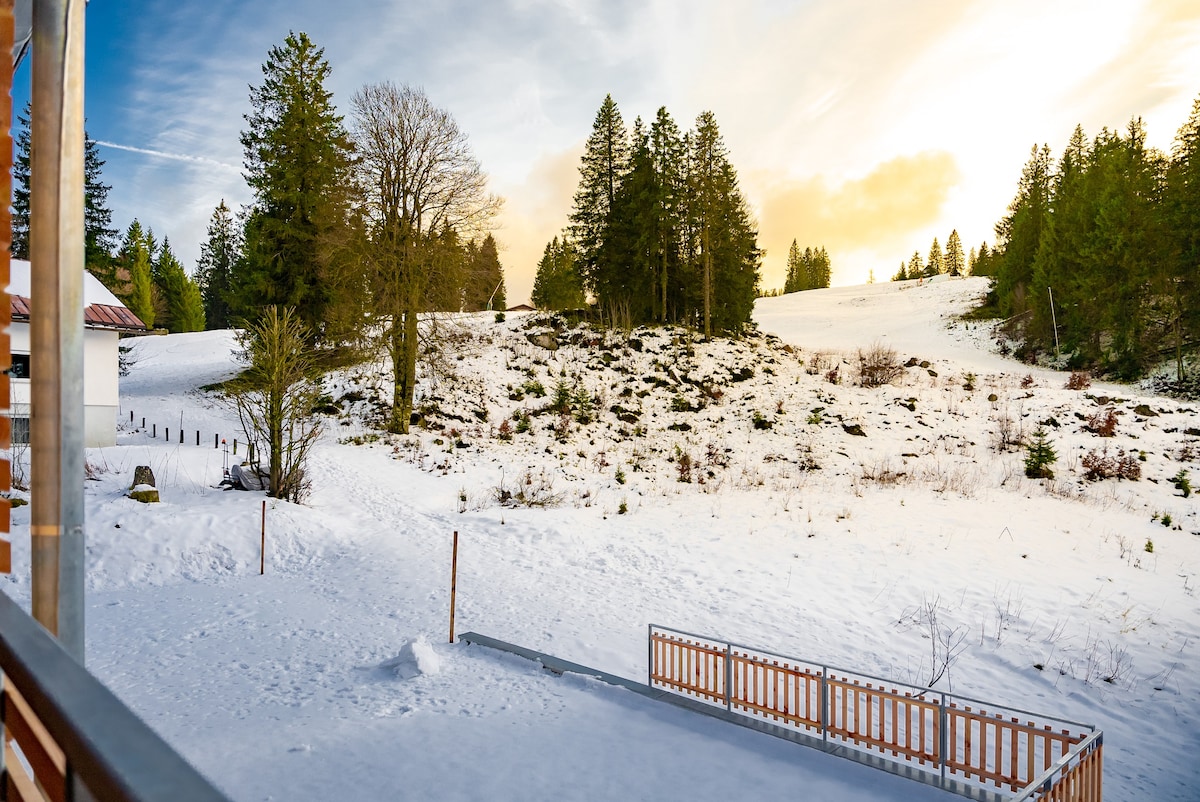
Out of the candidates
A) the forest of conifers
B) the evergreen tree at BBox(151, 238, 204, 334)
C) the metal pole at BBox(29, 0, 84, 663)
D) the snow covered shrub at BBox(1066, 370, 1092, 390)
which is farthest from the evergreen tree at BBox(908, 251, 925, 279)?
the metal pole at BBox(29, 0, 84, 663)

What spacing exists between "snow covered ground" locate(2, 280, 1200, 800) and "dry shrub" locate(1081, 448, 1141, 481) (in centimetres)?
39

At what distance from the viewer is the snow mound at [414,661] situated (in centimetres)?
784

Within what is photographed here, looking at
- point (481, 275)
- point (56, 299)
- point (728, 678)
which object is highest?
point (481, 275)

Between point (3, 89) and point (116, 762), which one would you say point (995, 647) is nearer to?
point (116, 762)

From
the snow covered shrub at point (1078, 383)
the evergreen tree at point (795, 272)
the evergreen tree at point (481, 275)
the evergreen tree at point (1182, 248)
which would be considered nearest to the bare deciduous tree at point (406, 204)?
the evergreen tree at point (481, 275)

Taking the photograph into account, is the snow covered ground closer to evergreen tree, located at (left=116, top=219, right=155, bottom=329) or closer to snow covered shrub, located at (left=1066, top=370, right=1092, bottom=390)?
snow covered shrub, located at (left=1066, top=370, right=1092, bottom=390)

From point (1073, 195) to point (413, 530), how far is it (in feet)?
156

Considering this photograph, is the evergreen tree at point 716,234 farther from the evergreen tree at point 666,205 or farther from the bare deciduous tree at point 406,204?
the bare deciduous tree at point 406,204

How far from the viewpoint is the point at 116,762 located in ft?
2.28

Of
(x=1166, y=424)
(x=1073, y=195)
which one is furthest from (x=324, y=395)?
(x=1073, y=195)

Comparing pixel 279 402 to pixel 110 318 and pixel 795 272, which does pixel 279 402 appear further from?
pixel 795 272

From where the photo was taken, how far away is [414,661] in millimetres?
7914

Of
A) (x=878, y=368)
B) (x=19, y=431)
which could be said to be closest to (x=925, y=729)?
(x=19, y=431)

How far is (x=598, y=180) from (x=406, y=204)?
52.4ft
